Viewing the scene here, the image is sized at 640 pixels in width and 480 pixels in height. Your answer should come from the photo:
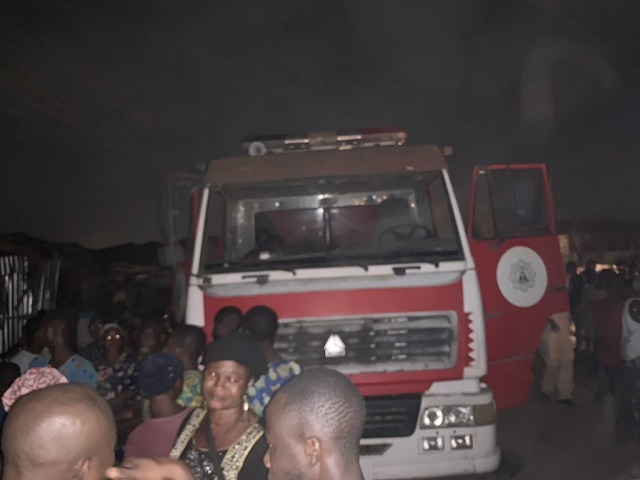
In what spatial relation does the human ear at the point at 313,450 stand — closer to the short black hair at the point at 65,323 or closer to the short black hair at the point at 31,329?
the short black hair at the point at 65,323

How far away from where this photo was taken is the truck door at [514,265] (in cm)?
539

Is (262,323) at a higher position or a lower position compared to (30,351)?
higher

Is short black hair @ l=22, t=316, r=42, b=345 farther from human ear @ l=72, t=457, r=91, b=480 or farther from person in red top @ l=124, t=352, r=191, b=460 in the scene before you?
human ear @ l=72, t=457, r=91, b=480

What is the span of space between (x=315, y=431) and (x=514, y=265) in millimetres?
Result: 3866

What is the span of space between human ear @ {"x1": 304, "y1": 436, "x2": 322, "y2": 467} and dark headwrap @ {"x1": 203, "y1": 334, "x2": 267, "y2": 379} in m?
1.01

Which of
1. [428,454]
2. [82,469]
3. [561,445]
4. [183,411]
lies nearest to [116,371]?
[183,411]

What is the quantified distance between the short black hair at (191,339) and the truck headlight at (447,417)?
151 cm

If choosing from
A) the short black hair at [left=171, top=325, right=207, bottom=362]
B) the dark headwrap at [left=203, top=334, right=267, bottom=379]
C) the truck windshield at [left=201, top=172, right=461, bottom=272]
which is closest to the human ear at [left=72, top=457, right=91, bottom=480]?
the dark headwrap at [left=203, top=334, right=267, bottom=379]

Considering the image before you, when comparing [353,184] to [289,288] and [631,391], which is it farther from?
[631,391]

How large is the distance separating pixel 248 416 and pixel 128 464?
995mm

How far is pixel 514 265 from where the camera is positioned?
19.0 feet

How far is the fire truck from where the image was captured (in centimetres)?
482

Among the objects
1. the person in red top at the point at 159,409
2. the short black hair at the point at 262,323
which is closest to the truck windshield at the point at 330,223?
the short black hair at the point at 262,323

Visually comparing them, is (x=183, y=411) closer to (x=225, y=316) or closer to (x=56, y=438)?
(x=225, y=316)
